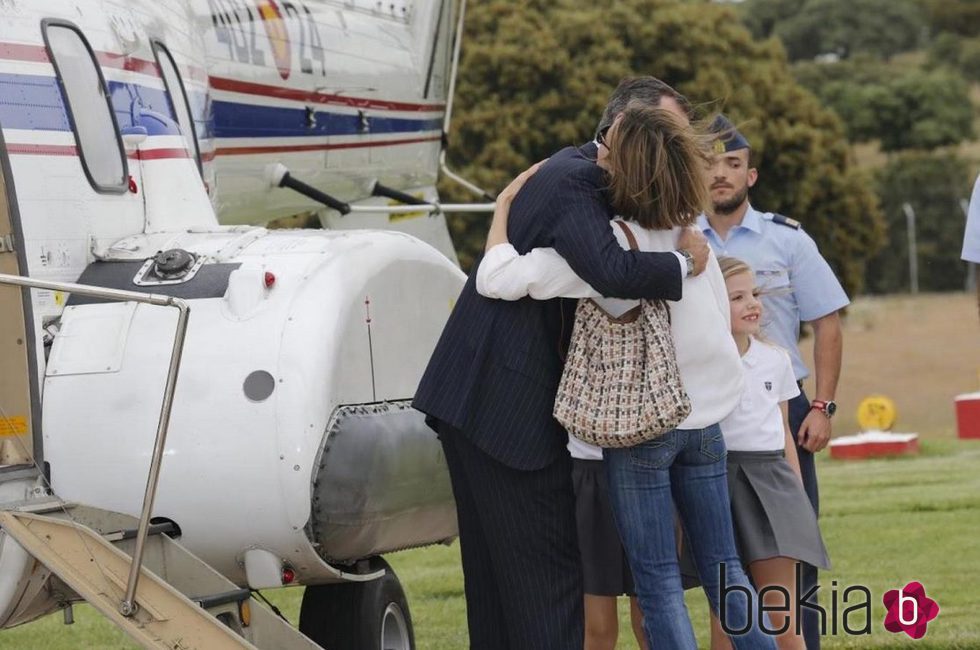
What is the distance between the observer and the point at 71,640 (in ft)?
30.7

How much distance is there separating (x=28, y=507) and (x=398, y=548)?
1380 mm

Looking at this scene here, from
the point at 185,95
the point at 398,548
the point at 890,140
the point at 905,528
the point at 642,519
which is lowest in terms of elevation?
the point at 890,140

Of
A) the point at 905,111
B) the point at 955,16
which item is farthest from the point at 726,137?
the point at 955,16

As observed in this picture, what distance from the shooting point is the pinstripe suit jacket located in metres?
5.27

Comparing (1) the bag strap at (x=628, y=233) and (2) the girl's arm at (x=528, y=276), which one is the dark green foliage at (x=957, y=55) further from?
(2) the girl's arm at (x=528, y=276)

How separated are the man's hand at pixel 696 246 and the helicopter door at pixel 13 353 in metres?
2.17

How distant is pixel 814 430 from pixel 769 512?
90 cm

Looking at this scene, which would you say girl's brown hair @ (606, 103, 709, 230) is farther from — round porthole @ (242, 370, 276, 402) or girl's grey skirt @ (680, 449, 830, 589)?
round porthole @ (242, 370, 276, 402)

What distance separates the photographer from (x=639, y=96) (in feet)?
18.2

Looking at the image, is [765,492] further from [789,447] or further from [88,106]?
[88,106]

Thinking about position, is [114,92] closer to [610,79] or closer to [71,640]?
[71,640]

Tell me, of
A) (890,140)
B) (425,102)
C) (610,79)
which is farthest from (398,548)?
(890,140)

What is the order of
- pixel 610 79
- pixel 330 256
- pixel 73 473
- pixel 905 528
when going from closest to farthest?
pixel 73 473 < pixel 330 256 < pixel 905 528 < pixel 610 79

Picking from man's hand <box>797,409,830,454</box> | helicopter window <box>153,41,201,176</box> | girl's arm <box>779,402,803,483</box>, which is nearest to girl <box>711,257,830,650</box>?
girl's arm <box>779,402,803,483</box>
